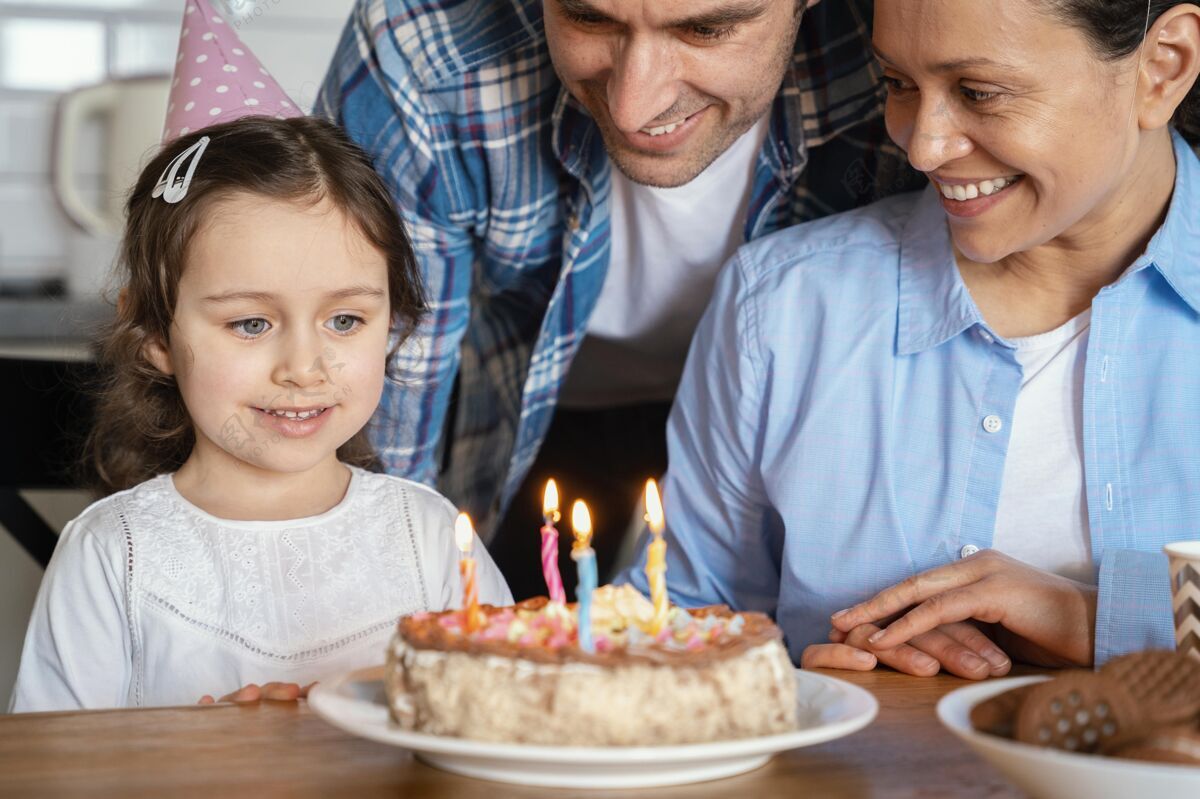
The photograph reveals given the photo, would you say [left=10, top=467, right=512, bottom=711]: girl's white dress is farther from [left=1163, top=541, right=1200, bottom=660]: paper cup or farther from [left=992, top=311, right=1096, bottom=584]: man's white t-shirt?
[left=1163, top=541, right=1200, bottom=660]: paper cup

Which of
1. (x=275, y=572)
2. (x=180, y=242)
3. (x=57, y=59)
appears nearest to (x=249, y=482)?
(x=275, y=572)

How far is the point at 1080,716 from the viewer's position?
0.73 meters

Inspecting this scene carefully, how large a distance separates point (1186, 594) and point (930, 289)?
2.27 ft

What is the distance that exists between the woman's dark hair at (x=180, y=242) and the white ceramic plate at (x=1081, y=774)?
91cm

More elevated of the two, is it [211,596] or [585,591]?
[585,591]

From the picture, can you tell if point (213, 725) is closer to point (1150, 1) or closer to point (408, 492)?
point (408, 492)

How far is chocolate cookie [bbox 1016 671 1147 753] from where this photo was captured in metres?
0.72

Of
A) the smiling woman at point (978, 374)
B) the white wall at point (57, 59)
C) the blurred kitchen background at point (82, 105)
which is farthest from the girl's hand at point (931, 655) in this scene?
the white wall at point (57, 59)

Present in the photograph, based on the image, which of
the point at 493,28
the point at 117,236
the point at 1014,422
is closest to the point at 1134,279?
the point at 1014,422

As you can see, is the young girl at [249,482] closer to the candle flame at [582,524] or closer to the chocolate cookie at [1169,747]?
the candle flame at [582,524]

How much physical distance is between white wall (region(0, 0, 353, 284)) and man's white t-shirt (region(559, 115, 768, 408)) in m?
1.59

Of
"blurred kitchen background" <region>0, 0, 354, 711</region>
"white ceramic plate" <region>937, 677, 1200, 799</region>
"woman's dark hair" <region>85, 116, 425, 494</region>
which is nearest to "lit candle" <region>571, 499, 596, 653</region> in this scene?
"white ceramic plate" <region>937, 677, 1200, 799</region>

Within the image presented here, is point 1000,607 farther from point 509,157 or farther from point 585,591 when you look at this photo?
point 509,157

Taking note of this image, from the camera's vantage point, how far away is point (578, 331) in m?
1.95
